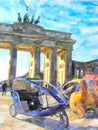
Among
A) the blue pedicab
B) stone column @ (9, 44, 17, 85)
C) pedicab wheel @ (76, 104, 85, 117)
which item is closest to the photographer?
the blue pedicab

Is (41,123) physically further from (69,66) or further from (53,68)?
(69,66)

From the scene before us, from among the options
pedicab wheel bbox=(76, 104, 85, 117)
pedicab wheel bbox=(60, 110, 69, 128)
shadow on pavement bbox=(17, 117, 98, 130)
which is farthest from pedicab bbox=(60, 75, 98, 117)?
pedicab wheel bbox=(60, 110, 69, 128)

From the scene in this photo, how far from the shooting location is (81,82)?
466 inches

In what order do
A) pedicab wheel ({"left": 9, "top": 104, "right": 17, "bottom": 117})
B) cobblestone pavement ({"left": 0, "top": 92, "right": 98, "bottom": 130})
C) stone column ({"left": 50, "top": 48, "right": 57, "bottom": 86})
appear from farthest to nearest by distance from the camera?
1. stone column ({"left": 50, "top": 48, "right": 57, "bottom": 86})
2. pedicab wheel ({"left": 9, "top": 104, "right": 17, "bottom": 117})
3. cobblestone pavement ({"left": 0, "top": 92, "right": 98, "bottom": 130})

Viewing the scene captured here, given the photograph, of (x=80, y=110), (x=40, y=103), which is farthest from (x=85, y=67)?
(x=40, y=103)

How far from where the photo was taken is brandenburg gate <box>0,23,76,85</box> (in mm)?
40312

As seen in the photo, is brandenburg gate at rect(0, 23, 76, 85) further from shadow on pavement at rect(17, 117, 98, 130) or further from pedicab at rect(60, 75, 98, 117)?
shadow on pavement at rect(17, 117, 98, 130)

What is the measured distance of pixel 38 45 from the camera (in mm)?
41625

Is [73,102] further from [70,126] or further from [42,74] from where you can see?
[42,74]

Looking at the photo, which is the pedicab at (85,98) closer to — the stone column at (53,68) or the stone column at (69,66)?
the stone column at (53,68)

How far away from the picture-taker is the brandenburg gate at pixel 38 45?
40312 mm

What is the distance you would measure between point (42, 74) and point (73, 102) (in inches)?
1443

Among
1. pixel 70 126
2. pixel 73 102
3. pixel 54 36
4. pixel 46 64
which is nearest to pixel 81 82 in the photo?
pixel 73 102

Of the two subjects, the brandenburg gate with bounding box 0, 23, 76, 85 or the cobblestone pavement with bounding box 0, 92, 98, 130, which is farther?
the brandenburg gate with bounding box 0, 23, 76, 85
